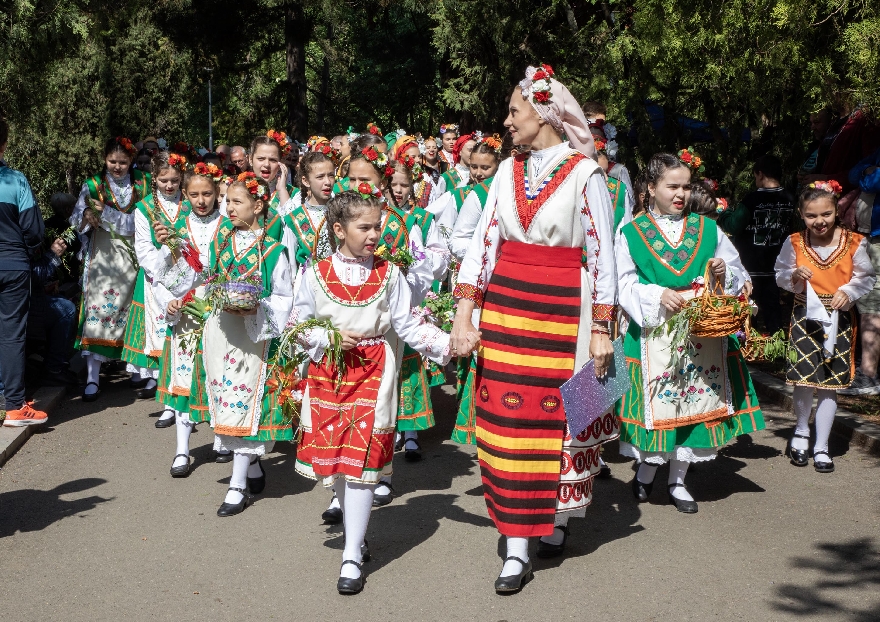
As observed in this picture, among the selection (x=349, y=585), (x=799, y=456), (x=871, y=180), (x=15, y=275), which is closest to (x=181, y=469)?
(x=15, y=275)

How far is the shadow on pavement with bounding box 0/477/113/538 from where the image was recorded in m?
5.68

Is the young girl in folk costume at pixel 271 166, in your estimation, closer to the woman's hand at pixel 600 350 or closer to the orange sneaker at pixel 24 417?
the orange sneaker at pixel 24 417

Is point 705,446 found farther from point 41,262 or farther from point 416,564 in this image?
point 41,262

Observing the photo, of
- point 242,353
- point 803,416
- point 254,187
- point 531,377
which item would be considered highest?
point 254,187

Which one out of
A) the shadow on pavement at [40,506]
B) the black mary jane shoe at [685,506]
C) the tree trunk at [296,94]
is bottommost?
the shadow on pavement at [40,506]

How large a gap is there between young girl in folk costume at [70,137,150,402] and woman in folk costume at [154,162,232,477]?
6.84ft

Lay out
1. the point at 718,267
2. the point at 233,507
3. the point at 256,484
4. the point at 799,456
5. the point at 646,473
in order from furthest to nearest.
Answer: the point at 799,456
the point at 256,484
the point at 646,473
the point at 233,507
the point at 718,267

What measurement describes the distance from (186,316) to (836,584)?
4.09m

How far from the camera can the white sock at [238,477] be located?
5840 mm

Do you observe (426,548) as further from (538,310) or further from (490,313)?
(538,310)

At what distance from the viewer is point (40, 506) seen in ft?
19.7

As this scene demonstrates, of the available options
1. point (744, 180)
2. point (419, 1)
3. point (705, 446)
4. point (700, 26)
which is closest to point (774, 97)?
point (700, 26)

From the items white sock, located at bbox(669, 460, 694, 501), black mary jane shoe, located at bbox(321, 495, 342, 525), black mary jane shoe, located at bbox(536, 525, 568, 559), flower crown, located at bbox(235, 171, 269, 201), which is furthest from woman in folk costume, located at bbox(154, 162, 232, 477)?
white sock, located at bbox(669, 460, 694, 501)

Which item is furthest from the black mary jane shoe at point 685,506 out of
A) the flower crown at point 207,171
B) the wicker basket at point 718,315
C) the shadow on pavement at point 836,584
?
the flower crown at point 207,171
